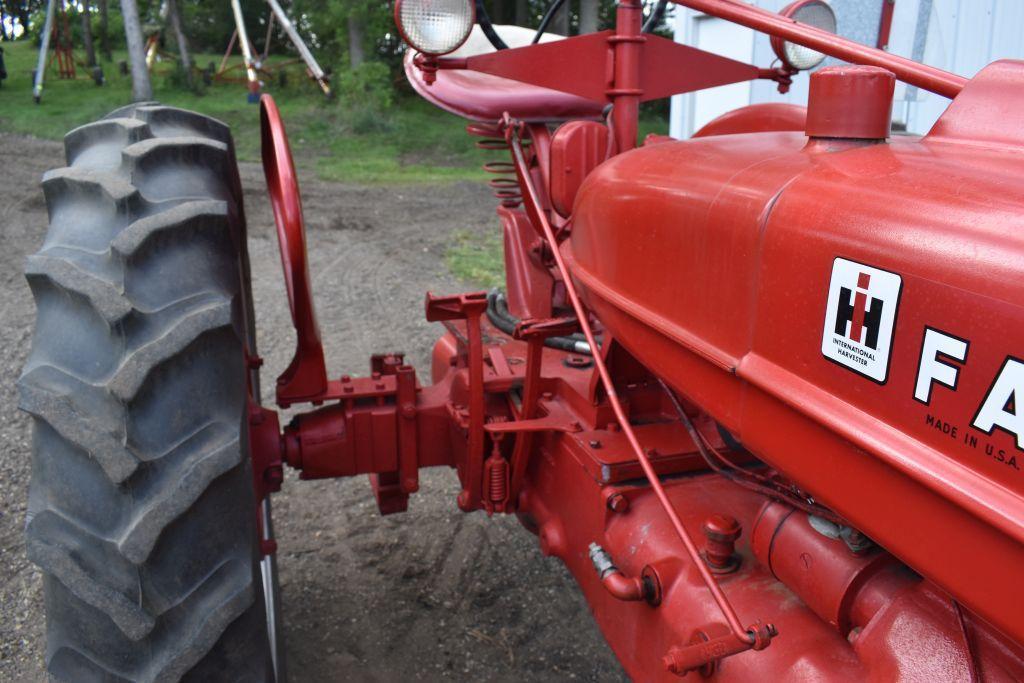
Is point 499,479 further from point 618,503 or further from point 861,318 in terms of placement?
point 861,318

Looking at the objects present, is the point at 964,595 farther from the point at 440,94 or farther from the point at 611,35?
the point at 440,94

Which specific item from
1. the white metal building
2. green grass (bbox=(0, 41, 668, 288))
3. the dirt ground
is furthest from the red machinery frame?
green grass (bbox=(0, 41, 668, 288))

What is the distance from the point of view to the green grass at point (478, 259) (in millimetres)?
6418

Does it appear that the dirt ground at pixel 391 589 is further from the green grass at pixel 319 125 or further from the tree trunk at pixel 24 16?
the tree trunk at pixel 24 16

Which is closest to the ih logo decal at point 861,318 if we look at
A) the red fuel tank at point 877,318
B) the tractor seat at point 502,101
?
the red fuel tank at point 877,318

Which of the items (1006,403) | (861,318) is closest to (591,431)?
(861,318)

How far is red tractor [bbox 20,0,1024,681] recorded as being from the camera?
923 millimetres

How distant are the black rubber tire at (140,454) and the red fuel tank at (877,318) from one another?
845 mm

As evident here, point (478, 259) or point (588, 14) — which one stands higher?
point (588, 14)

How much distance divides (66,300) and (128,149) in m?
0.40

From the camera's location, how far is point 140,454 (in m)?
1.55

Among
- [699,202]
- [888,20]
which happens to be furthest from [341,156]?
[699,202]

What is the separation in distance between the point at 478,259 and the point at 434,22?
5029 mm

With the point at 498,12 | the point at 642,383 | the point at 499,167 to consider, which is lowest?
the point at 642,383
